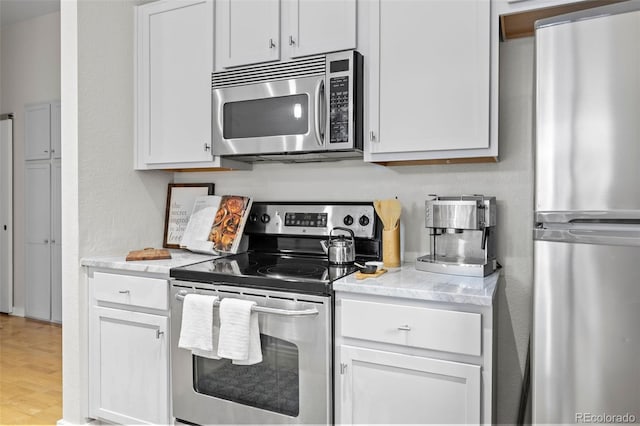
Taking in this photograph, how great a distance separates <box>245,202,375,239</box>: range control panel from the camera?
7.21 feet

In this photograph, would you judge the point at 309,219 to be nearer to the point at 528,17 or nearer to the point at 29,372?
the point at 528,17

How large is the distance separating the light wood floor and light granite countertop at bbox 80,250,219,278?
3.01 ft

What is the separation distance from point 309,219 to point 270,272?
503 mm

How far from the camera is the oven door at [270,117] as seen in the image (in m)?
2.02

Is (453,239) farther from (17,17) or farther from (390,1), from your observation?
(17,17)

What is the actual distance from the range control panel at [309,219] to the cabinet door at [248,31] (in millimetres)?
750

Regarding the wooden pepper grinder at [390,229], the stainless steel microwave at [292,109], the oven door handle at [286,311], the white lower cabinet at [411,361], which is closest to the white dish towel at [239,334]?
the oven door handle at [286,311]

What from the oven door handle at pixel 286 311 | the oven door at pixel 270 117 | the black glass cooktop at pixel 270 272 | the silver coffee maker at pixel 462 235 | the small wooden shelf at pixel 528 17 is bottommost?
the oven door handle at pixel 286 311

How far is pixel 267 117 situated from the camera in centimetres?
216

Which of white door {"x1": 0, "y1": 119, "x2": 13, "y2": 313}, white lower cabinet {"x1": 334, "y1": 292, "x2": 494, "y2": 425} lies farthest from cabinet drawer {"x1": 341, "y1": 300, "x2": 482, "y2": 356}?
white door {"x1": 0, "y1": 119, "x2": 13, "y2": 313}

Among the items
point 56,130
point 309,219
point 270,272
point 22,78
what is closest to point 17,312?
point 56,130

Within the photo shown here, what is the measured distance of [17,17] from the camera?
4250mm

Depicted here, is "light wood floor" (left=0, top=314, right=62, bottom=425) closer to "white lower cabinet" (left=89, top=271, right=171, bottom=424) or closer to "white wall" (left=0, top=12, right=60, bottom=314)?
"white lower cabinet" (left=89, top=271, right=171, bottom=424)

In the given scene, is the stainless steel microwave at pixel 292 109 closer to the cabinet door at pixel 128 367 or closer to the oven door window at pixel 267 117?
the oven door window at pixel 267 117
